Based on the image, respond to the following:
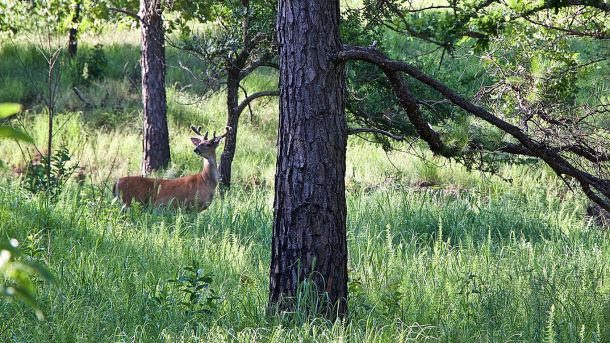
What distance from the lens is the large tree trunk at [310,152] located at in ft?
16.6

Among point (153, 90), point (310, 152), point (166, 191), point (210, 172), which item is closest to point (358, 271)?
point (310, 152)

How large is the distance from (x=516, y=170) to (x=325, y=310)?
9.04m

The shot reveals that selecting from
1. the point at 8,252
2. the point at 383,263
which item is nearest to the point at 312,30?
the point at 383,263

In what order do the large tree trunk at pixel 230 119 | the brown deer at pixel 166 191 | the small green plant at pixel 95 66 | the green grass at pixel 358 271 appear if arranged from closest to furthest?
the green grass at pixel 358 271 → the brown deer at pixel 166 191 → the large tree trunk at pixel 230 119 → the small green plant at pixel 95 66

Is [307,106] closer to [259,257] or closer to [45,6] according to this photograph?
[259,257]

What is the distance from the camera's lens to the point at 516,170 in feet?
44.8

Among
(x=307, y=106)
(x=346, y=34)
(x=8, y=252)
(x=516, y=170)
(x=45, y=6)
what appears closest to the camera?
(x=8, y=252)

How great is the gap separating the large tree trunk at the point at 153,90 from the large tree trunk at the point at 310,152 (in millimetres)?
8701

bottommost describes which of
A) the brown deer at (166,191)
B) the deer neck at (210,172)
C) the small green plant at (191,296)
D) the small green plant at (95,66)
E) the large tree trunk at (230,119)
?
the small green plant at (191,296)

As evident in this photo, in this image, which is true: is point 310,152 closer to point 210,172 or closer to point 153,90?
point 210,172

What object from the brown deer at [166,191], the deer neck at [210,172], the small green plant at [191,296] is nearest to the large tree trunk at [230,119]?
the deer neck at [210,172]

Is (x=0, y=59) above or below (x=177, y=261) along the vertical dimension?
above

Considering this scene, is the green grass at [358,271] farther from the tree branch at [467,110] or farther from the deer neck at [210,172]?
the tree branch at [467,110]

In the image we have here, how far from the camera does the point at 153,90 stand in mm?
14297
